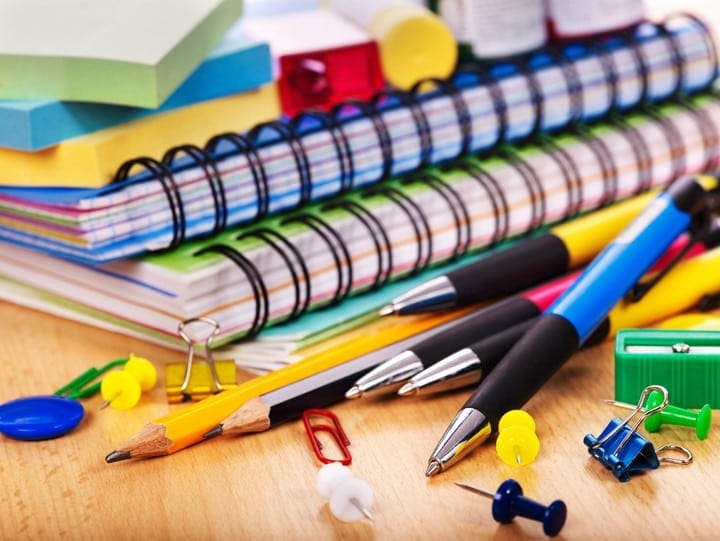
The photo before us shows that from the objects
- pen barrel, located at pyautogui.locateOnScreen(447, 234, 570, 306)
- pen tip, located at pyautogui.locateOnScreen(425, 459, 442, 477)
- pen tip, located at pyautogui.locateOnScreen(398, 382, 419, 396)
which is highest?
pen barrel, located at pyautogui.locateOnScreen(447, 234, 570, 306)

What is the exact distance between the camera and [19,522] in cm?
74

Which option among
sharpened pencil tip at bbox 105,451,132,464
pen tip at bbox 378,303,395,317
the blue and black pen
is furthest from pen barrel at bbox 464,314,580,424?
sharpened pencil tip at bbox 105,451,132,464

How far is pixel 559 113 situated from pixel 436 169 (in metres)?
0.15

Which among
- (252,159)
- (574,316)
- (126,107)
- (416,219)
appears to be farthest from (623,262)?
(126,107)

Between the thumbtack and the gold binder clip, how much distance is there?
0.91ft

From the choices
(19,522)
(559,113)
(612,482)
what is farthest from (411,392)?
(559,113)

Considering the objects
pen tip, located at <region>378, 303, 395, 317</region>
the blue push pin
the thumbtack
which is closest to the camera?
the blue push pin

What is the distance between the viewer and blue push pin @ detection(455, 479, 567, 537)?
27.7 inches

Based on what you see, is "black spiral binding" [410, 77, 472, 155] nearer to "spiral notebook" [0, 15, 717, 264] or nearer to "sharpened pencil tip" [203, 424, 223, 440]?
"spiral notebook" [0, 15, 717, 264]

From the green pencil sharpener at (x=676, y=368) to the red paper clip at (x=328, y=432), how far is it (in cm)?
19

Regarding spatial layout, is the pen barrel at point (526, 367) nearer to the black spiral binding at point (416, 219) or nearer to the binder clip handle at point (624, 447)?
the binder clip handle at point (624, 447)

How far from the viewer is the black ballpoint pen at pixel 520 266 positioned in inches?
36.6

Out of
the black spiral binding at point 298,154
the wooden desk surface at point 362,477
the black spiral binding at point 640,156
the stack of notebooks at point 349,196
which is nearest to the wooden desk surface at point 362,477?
the wooden desk surface at point 362,477

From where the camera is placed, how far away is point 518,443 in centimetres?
78
